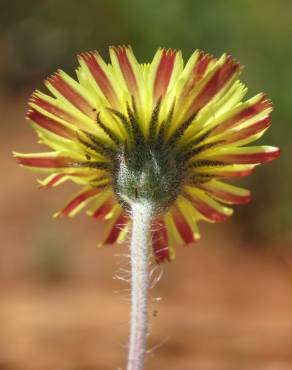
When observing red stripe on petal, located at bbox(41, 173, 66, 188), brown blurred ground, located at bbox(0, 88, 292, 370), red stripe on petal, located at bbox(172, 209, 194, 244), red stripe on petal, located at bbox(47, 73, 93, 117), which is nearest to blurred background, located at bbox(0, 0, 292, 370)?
brown blurred ground, located at bbox(0, 88, 292, 370)

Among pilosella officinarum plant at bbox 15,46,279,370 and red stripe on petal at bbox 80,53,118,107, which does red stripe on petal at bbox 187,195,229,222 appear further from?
red stripe on petal at bbox 80,53,118,107

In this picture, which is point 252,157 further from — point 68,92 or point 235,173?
point 68,92

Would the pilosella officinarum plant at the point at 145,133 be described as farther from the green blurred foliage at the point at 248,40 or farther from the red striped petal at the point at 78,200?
the green blurred foliage at the point at 248,40

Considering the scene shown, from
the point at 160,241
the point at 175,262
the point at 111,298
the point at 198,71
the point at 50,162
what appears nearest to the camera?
the point at 198,71

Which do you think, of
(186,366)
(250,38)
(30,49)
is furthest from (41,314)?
(30,49)

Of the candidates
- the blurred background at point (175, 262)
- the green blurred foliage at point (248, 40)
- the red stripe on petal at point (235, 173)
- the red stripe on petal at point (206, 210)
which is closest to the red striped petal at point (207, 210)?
the red stripe on petal at point (206, 210)

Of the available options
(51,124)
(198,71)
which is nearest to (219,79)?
(198,71)

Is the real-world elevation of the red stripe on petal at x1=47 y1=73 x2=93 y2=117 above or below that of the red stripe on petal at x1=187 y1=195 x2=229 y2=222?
above
